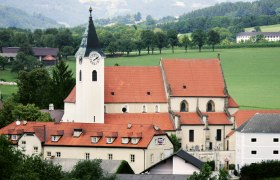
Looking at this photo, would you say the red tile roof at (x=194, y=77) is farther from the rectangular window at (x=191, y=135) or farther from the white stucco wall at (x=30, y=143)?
the white stucco wall at (x=30, y=143)

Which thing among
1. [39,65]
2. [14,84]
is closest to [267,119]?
[14,84]

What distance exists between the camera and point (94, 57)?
100 metres

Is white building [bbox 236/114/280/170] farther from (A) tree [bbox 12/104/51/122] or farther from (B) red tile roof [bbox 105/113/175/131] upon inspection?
(A) tree [bbox 12/104/51/122]

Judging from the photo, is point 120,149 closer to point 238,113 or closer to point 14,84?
point 238,113

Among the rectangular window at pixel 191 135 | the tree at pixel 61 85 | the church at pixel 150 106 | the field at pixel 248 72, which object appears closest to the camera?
the church at pixel 150 106

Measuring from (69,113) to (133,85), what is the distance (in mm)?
7400

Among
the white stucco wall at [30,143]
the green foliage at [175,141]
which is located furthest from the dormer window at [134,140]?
the green foliage at [175,141]

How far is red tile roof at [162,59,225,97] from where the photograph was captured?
343 feet

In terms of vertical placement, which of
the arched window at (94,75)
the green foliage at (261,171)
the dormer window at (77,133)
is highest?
the arched window at (94,75)

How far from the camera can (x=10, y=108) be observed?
105625 millimetres

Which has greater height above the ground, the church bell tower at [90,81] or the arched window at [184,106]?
the church bell tower at [90,81]

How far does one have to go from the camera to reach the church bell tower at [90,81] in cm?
10044

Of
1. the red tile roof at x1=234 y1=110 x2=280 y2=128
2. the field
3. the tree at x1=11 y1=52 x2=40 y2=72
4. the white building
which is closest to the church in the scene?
the red tile roof at x1=234 y1=110 x2=280 y2=128

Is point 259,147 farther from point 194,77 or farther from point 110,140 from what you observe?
point 110,140
